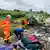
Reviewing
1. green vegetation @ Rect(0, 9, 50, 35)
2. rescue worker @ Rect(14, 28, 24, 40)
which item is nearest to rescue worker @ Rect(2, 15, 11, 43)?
rescue worker @ Rect(14, 28, 24, 40)

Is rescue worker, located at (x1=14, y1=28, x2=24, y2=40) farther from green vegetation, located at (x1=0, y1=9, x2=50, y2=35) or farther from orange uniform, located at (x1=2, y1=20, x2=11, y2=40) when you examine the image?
green vegetation, located at (x1=0, y1=9, x2=50, y2=35)

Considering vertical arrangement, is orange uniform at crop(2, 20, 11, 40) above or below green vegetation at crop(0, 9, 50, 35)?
below

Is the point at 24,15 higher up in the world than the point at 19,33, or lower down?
higher up

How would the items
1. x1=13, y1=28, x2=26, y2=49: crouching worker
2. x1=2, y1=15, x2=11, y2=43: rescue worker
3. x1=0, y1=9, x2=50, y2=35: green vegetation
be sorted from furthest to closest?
x1=0, y1=9, x2=50, y2=35: green vegetation
x1=2, y1=15, x2=11, y2=43: rescue worker
x1=13, y1=28, x2=26, y2=49: crouching worker

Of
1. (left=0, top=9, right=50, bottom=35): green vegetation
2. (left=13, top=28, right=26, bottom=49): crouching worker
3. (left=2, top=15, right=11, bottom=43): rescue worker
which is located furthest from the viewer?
(left=0, top=9, right=50, bottom=35): green vegetation

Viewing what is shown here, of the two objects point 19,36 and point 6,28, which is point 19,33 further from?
point 6,28

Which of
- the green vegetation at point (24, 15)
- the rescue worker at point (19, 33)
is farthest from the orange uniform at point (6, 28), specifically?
the green vegetation at point (24, 15)

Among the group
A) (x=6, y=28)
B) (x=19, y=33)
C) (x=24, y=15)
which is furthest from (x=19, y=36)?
(x=24, y=15)

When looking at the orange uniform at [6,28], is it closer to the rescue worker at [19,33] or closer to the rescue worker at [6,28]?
the rescue worker at [6,28]

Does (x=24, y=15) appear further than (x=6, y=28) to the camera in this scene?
Yes

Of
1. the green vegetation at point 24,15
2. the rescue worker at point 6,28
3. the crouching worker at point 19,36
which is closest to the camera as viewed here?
the crouching worker at point 19,36

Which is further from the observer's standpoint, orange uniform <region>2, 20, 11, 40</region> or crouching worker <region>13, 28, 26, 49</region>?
orange uniform <region>2, 20, 11, 40</region>

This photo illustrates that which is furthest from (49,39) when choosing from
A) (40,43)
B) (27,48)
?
(27,48)

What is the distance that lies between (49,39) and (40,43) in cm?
23
